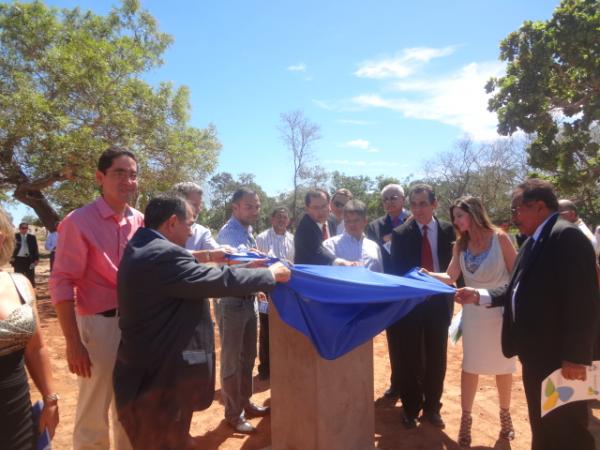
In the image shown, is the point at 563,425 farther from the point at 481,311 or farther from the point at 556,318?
the point at 481,311

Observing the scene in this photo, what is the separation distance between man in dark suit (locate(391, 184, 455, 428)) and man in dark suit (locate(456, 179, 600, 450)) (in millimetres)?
1182

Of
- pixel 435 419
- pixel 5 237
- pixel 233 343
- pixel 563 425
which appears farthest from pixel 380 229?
pixel 5 237

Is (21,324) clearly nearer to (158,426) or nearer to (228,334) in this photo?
(158,426)

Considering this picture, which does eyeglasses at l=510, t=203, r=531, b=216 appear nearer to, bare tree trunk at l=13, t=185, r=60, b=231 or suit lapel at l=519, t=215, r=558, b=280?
suit lapel at l=519, t=215, r=558, b=280

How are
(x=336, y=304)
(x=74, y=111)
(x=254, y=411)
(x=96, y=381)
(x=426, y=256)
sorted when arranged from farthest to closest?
(x=74, y=111)
(x=254, y=411)
(x=426, y=256)
(x=336, y=304)
(x=96, y=381)

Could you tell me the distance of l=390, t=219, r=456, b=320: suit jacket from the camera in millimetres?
4246

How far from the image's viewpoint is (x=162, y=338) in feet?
7.23

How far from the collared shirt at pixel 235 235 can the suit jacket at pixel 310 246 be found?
0.49 metres

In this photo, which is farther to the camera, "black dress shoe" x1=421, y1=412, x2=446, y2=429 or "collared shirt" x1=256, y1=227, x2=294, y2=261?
"collared shirt" x1=256, y1=227, x2=294, y2=261

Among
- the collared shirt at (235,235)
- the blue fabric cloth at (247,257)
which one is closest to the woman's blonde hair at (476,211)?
the blue fabric cloth at (247,257)

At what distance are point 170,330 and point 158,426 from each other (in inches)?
19.6

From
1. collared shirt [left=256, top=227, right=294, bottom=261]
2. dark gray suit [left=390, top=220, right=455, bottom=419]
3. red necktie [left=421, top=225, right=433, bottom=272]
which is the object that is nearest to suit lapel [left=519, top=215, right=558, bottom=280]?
dark gray suit [left=390, top=220, right=455, bottom=419]

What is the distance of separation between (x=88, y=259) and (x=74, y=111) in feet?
33.4

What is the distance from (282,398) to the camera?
3232 mm
